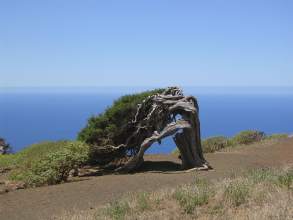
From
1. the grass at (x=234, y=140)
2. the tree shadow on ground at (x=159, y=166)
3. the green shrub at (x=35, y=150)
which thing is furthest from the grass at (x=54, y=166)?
the grass at (x=234, y=140)

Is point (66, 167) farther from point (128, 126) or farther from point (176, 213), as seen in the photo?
point (176, 213)

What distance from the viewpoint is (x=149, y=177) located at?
1438cm

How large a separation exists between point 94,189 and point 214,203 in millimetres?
4586

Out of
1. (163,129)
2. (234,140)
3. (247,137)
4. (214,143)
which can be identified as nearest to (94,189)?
(163,129)

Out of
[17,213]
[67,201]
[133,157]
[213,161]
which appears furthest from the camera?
[213,161]

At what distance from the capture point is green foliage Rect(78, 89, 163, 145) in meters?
17.2

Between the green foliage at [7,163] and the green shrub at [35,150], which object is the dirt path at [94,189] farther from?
the green foliage at [7,163]

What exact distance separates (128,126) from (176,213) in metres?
8.81

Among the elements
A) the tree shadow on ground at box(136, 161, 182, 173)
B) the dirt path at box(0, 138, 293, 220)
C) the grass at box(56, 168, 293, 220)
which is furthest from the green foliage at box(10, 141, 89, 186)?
the grass at box(56, 168, 293, 220)

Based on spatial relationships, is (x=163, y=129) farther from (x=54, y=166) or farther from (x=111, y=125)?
(x=54, y=166)

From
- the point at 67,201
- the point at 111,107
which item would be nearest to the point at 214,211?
the point at 67,201

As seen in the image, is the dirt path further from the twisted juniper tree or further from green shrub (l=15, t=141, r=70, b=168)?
green shrub (l=15, t=141, r=70, b=168)

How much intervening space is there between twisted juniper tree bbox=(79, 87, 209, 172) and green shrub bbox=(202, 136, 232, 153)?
7.52 metres

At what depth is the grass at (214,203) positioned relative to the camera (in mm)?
8117
